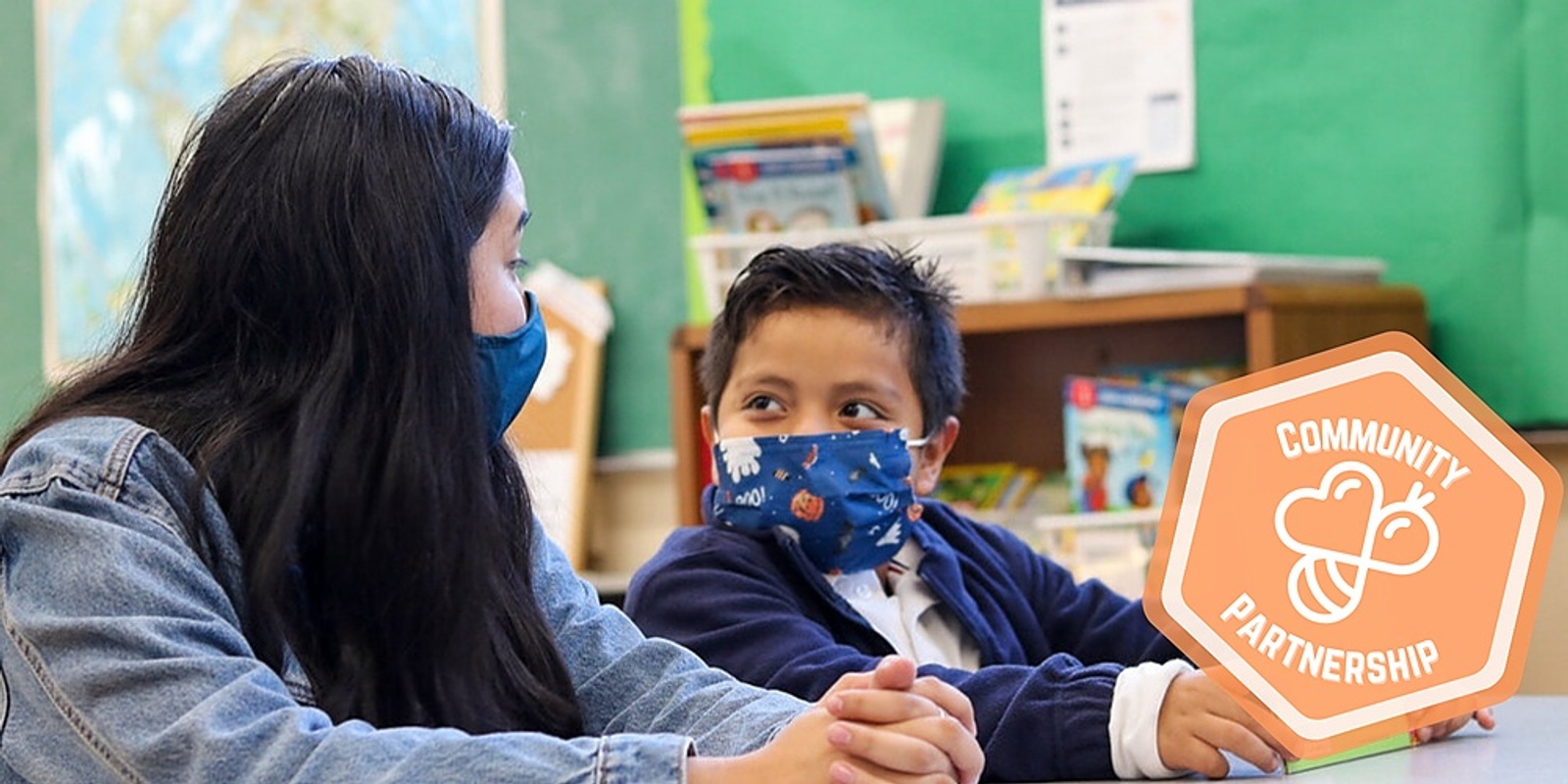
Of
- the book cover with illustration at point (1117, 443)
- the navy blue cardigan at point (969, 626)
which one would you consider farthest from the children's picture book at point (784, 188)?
the navy blue cardigan at point (969, 626)

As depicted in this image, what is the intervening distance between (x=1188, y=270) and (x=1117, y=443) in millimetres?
248

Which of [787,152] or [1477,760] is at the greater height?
[787,152]

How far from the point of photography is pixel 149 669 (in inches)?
35.6

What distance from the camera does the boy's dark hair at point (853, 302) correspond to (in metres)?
1.65

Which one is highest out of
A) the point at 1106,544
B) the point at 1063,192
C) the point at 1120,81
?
the point at 1120,81

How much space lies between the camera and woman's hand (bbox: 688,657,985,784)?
943 millimetres

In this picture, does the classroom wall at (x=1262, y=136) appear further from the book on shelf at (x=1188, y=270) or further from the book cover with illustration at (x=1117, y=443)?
the book cover with illustration at (x=1117, y=443)

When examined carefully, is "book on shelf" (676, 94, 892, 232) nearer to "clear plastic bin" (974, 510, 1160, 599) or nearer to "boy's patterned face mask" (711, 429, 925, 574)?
"clear plastic bin" (974, 510, 1160, 599)

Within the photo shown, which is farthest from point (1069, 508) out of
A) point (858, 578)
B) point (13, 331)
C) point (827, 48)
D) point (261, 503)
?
point (13, 331)

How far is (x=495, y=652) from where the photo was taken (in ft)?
3.75

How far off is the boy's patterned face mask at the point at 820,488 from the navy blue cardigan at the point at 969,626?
0.9 inches

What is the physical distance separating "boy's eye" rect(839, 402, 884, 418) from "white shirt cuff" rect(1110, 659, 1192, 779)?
0.46m

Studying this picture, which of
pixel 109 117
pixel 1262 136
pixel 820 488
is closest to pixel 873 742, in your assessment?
pixel 820 488

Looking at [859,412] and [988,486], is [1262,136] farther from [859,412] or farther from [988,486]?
[859,412]
